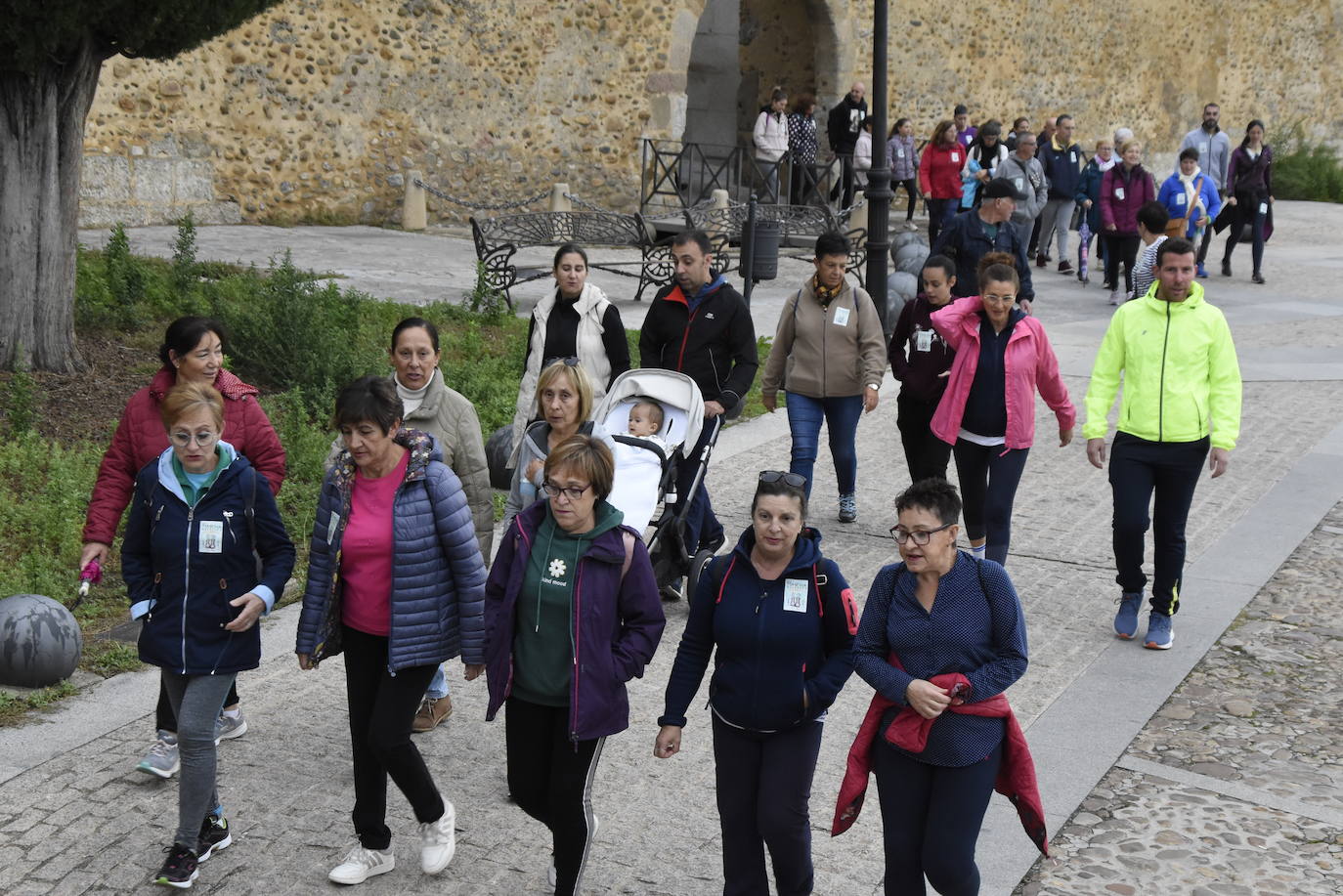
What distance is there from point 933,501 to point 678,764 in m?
2.01

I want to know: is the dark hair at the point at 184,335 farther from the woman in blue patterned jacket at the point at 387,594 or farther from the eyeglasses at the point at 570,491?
the eyeglasses at the point at 570,491

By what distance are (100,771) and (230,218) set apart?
46.5 feet

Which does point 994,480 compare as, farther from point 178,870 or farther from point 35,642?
point 35,642

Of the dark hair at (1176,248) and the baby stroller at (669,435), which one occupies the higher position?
the dark hair at (1176,248)

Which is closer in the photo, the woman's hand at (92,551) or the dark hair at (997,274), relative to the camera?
the woman's hand at (92,551)

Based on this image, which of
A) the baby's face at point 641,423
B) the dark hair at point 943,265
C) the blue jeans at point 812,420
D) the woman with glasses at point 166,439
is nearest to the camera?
the woman with glasses at point 166,439

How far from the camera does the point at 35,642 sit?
5.90 meters

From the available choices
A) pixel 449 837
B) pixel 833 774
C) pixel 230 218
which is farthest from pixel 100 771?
pixel 230 218

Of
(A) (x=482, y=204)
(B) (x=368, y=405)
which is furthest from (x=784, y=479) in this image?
(A) (x=482, y=204)

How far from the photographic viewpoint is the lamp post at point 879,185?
12477mm

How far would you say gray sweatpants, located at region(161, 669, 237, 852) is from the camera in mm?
4566

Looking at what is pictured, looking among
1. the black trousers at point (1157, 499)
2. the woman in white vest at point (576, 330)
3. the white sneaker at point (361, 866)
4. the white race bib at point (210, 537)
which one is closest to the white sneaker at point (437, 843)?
the white sneaker at point (361, 866)

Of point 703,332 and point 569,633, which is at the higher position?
point 703,332

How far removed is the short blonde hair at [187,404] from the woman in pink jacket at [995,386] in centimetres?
369
